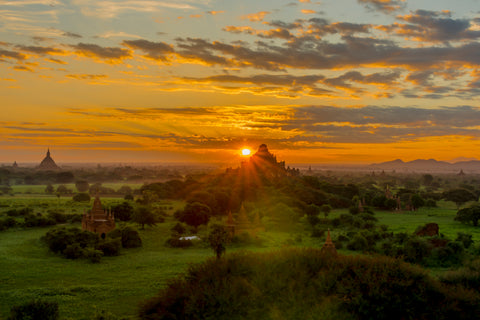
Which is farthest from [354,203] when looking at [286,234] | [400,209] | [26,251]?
[26,251]

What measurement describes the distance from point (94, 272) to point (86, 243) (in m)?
6.71

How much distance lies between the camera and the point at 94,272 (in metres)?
25.2

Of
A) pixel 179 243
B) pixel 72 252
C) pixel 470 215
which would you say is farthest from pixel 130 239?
pixel 470 215

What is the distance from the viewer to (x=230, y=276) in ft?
55.9

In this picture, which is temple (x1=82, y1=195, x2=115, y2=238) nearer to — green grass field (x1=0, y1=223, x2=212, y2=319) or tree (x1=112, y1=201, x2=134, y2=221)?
green grass field (x1=0, y1=223, x2=212, y2=319)

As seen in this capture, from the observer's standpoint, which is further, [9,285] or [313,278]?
[9,285]

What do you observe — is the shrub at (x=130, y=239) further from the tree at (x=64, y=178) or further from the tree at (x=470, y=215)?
the tree at (x=64, y=178)

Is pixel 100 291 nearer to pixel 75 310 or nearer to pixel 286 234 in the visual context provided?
pixel 75 310

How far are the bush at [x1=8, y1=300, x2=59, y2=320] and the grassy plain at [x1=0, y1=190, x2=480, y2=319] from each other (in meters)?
1.81

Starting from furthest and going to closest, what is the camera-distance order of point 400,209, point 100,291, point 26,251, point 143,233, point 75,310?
point 400,209 → point 143,233 → point 26,251 → point 100,291 → point 75,310

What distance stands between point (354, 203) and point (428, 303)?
56.0 metres

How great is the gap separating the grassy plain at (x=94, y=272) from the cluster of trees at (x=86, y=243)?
26.1 inches

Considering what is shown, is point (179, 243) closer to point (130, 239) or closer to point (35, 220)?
point (130, 239)

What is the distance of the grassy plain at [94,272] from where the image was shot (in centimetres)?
1914
